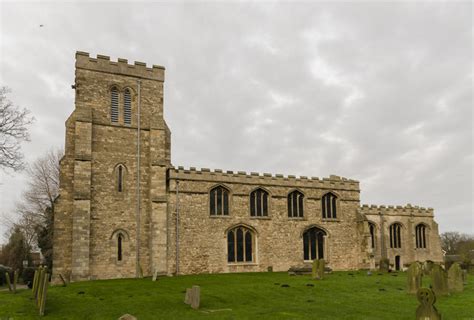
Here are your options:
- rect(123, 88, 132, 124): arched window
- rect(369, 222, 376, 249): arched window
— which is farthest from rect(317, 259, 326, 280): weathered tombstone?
rect(123, 88, 132, 124): arched window

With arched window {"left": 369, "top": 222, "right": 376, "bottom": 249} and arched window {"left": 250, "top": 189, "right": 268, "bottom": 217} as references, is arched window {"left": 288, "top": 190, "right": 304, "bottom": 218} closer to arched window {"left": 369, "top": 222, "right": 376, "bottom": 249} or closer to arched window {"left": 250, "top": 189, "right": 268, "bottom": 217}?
arched window {"left": 250, "top": 189, "right": 268, "bottom": 217}

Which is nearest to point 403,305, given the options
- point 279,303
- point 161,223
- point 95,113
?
point 279,303

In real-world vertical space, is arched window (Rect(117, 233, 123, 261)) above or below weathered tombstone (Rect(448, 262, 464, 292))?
above

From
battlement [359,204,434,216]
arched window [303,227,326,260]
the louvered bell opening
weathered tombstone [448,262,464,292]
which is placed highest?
the louvered bell opening

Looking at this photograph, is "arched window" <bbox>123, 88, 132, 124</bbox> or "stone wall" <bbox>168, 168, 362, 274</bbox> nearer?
"stone wall" <bbox>168, 168, 362, 274</bbox>

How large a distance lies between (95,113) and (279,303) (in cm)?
1655

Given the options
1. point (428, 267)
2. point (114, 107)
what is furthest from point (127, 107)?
point (428, 267)

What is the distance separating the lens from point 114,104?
25.9 m

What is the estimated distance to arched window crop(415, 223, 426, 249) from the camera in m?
35.2

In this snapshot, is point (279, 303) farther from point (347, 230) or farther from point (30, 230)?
point (30, 230)

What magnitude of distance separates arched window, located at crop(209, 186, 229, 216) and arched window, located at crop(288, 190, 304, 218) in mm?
4736

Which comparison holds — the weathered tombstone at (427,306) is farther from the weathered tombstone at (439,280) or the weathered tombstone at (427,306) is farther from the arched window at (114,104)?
the arched window at (114,104)

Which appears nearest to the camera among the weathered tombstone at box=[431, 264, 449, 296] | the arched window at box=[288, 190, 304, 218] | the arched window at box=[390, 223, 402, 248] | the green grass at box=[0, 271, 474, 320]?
the green grass at box=[0, 271, 474, 320]

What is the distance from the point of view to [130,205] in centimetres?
2486
